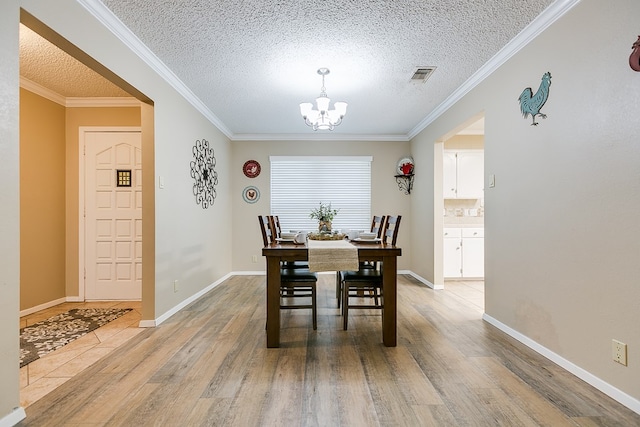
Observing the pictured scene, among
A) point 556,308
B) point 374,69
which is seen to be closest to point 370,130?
point 374,69

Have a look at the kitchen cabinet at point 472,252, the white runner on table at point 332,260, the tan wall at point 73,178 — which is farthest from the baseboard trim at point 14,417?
the kitchen cabinet at point 472,252

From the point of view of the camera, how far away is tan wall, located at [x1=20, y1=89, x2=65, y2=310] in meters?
3.64

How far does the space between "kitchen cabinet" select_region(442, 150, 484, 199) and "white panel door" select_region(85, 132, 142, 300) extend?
457 cm

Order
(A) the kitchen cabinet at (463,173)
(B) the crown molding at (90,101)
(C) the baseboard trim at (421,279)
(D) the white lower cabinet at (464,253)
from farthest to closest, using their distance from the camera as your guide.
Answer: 1. (A) the kitchen cabinet at (463,173)
2. (D) the white lower cabinet at (464,253)
3. (C) the baseboard trim at (421,279)
4. (B) the crown molding at (90,101)

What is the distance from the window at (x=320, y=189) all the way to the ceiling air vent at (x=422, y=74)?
248 cm

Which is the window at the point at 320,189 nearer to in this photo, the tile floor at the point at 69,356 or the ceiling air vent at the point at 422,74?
the ceiling air vent at the point at 422,74

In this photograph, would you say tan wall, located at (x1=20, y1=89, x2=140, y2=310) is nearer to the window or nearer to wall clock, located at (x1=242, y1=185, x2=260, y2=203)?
wall clock, located at (x1=242, y1=185, x2=260, y2=203)

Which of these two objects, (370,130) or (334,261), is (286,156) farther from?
(334,261)

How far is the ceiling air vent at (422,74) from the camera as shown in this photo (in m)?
3.34

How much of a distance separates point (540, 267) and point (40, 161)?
5.21m

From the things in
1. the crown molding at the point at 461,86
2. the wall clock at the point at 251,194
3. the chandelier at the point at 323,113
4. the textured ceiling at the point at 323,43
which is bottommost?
the wall clock at the point at 251,194

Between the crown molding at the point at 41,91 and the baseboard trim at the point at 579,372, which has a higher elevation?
the crown molding at the point at 41,91

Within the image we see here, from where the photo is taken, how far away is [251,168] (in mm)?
5988

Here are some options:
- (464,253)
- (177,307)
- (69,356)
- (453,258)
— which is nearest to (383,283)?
(177,307)
